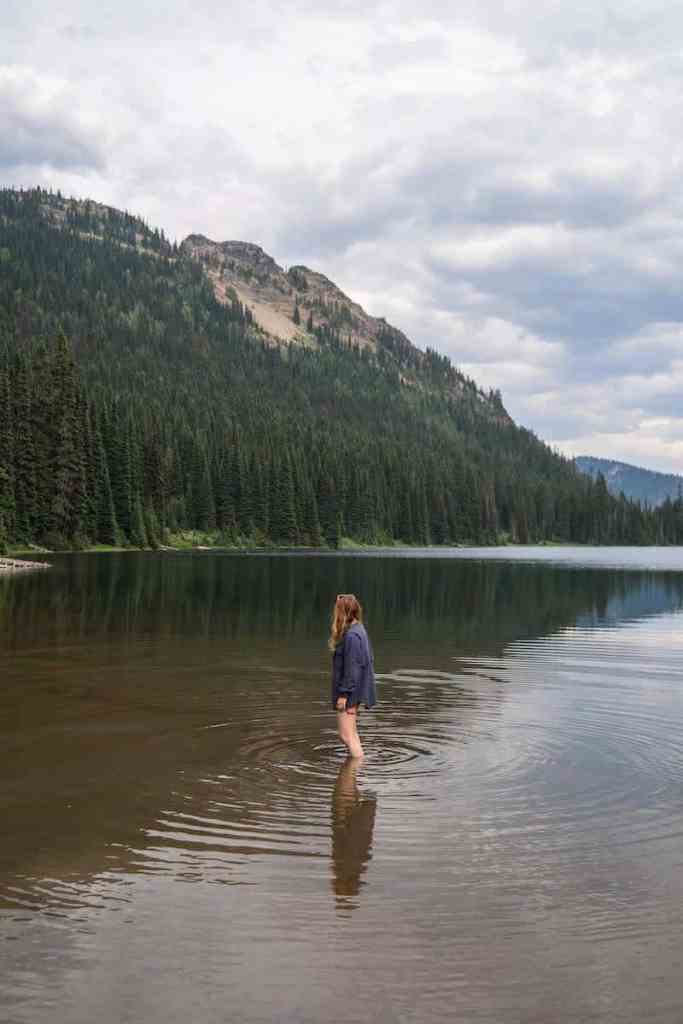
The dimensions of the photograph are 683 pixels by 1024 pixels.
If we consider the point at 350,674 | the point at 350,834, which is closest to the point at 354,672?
the point at 350,674

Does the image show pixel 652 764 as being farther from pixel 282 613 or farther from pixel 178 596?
pixel 178 596

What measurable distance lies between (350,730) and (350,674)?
2.72 ft

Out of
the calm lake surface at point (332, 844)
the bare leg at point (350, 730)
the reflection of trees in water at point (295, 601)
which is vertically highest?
the reflection of trees in water at point (295, 601)

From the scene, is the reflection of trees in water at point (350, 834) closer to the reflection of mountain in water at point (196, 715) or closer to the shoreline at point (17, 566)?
the reflection of mountain in water at point (196, 715)

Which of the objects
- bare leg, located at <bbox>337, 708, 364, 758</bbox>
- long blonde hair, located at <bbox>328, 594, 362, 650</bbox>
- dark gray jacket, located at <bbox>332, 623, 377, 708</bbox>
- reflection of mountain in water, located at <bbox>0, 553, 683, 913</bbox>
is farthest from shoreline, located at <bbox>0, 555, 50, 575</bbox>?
bare leg, located at <bbox>337, 708, 364, 758</bbox>

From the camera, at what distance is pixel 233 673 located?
2508 centimetres

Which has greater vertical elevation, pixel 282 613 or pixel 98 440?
pixel 98 440

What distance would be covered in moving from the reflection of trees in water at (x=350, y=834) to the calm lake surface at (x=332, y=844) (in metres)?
0.04

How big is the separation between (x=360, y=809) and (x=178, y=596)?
38475mm

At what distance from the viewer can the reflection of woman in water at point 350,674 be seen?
14.8 meters

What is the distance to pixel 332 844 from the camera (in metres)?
10.9

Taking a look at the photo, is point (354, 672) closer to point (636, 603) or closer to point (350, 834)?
point (350, 834)

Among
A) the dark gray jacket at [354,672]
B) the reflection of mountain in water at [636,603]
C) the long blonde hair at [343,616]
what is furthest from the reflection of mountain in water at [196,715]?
the long blonde hair at [343,616]

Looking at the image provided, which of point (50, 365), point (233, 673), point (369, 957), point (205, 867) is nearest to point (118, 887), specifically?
point (205, 867)
